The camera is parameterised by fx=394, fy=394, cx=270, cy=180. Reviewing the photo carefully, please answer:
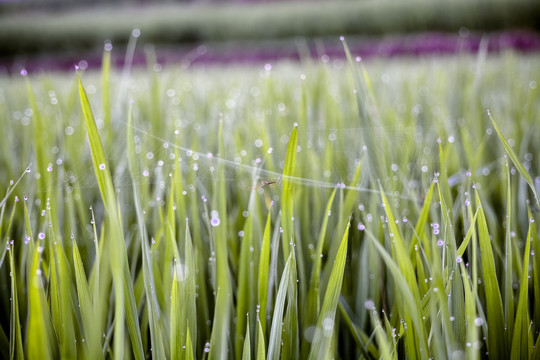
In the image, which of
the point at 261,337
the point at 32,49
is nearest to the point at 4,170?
the point at 261,337

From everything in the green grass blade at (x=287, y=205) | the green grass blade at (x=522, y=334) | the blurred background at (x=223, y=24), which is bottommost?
the green grass blade at (x=522, y=334)

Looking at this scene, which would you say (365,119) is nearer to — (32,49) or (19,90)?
(19,90)

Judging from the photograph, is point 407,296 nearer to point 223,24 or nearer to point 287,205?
point 287,205

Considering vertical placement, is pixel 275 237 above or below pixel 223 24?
below

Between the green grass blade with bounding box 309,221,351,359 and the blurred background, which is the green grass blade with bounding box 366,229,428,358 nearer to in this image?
the green grass blade with bounding box 309,221,351,359


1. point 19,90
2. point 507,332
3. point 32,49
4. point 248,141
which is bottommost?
point 507,332

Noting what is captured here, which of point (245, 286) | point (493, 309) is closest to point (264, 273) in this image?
point (245, 286)

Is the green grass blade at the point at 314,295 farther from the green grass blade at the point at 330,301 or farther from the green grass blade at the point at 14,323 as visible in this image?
the green grass blade at the point at 14,323

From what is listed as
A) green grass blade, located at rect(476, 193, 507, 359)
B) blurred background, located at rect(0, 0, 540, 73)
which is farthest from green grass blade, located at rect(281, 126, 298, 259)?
blurred background, located at rect(0, 0, 540, 73)

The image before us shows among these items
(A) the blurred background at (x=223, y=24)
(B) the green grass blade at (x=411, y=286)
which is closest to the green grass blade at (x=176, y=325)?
(B) the green grass blade at (x=411, y=286)
